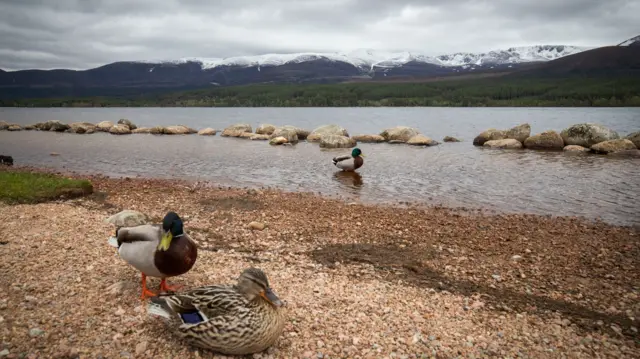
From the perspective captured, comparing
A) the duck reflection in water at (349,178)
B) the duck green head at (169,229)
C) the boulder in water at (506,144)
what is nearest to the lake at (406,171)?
the duck reflection in water at (349,178)

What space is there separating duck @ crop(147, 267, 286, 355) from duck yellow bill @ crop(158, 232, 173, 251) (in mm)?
918

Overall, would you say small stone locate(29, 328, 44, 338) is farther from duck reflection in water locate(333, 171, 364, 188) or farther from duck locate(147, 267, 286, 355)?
duck reflection in water locate(333, 171, 364, 188)

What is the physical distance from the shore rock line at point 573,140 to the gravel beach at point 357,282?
23991 mm

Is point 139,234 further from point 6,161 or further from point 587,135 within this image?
point 587,135

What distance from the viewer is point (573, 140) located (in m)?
36.6

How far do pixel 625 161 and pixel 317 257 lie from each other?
96.5ft

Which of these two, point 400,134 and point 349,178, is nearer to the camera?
point 349,178

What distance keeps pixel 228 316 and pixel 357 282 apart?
3487mm

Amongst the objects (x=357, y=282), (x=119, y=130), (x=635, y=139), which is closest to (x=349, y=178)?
(x=357, y=282)

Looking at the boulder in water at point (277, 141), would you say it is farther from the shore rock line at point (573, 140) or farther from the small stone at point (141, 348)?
the small stone at point (141, 348)

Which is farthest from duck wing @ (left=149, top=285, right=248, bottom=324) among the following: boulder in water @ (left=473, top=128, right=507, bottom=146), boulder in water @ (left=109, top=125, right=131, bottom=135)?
boulder in water @ (left=109, top=125, right=131, bottom=135)

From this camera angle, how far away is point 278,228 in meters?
Result: 12.2

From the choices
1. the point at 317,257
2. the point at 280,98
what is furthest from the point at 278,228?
the point at 280,98

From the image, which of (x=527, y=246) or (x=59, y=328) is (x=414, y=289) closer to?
(x=527, y=246)
